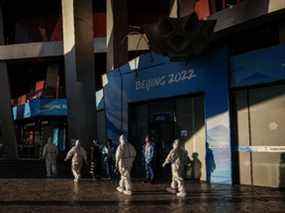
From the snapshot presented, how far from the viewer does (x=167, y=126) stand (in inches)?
947

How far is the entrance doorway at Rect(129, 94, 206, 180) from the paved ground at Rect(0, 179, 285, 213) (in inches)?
101

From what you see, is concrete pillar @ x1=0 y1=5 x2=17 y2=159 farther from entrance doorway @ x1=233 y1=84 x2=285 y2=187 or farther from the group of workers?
entrance doorway @ x1=233 y1=84 x2=285 y2=187

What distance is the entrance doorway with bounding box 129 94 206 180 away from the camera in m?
21.8

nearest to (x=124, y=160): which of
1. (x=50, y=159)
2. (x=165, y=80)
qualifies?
(x=165, y=80)

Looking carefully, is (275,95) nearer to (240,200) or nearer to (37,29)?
(240,200)

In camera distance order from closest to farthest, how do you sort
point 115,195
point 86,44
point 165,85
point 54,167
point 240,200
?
1. point 240,200
2. point 115,195
3. point 165,85
4. point 54,167
5. point 86,44

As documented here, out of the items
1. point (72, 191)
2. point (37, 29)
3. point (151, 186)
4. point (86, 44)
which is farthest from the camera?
point (37, 29)

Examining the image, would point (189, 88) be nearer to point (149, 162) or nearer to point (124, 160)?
point (149, 162)

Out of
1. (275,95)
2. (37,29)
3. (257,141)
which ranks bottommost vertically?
(257,141)

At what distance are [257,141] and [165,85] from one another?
18.5 feet

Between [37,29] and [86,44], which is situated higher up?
[37,29]

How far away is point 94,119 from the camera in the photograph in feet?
103

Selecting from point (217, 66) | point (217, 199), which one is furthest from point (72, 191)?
point (217, 66)

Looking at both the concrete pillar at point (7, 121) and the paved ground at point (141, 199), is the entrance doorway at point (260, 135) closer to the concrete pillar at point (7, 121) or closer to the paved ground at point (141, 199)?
the paved ground at point (141, 199)
